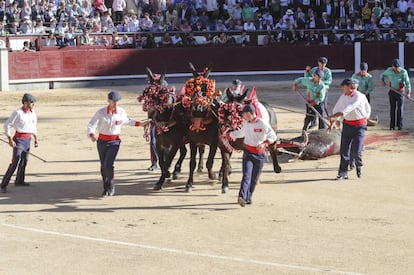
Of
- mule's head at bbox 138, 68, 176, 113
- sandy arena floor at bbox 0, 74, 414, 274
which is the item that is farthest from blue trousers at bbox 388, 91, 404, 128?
mule's head at bbox 138, 68, 176, 113

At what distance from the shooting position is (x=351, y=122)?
48.6 feet

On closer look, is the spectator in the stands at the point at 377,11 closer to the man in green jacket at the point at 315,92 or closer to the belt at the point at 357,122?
the man in green jacket at the point at 315,92

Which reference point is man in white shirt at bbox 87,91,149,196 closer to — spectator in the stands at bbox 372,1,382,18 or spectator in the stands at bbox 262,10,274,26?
spectator in the stands at bbox 262,10,274,26

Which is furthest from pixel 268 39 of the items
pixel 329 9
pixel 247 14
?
pixel 329 9

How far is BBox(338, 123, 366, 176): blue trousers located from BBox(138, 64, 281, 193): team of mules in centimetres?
123

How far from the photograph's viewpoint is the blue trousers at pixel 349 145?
14766 mm

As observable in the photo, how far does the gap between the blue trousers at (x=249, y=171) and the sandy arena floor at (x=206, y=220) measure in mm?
256

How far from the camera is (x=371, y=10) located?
3359 cm

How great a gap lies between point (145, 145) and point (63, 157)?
1894mm

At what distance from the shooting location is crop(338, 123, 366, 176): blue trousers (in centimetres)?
1477

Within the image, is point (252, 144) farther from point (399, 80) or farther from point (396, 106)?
point (396, 106)

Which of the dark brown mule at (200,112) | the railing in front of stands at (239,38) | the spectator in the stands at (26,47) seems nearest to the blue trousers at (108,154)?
the dark brown mule at (200,112)

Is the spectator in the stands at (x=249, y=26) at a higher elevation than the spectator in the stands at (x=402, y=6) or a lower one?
lower

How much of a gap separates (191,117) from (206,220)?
82.6 inches
